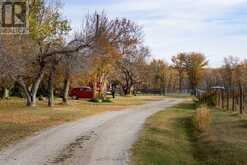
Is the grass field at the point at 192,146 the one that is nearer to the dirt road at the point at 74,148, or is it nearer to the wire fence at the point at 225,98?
the dirt road at the point at 74,148

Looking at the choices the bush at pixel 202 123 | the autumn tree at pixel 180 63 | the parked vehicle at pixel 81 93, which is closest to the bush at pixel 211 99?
the bush at pixel 202 123

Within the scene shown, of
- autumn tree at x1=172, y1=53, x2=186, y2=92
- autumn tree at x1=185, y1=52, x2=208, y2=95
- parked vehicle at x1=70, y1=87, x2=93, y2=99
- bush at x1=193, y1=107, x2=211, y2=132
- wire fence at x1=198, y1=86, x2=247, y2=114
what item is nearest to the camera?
bush at x1=193, y1=107, x2=211, y2=132

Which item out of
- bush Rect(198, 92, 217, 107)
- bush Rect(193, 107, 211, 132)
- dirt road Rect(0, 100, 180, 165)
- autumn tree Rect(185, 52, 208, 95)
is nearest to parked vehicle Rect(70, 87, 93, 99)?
bush Rect(198, 92, 217, 107)

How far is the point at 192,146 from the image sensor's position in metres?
16.3

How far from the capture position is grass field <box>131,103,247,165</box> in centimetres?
1294

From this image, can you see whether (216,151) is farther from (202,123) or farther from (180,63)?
(180,63)

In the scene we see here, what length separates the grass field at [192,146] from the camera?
510 inches

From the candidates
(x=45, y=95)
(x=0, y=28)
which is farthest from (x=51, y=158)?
(x=45, y=95)

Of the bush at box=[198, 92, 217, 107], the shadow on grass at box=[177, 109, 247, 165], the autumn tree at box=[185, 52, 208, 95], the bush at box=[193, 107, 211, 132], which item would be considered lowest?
the shadow on grass at box=[177, 109, 247, 165]

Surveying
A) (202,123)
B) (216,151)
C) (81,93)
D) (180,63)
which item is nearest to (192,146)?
(216,151)

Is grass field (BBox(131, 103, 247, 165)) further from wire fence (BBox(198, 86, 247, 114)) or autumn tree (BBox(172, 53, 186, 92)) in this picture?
autumn tree (BBox(172, 53, 186, 92))

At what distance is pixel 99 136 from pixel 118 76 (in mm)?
67183

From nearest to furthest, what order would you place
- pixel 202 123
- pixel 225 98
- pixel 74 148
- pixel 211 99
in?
pixel 74 148, pixel 202 123, pixel 225 98, pixel 211 99

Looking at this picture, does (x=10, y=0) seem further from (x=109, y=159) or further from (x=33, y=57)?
(x=109, y=159)
